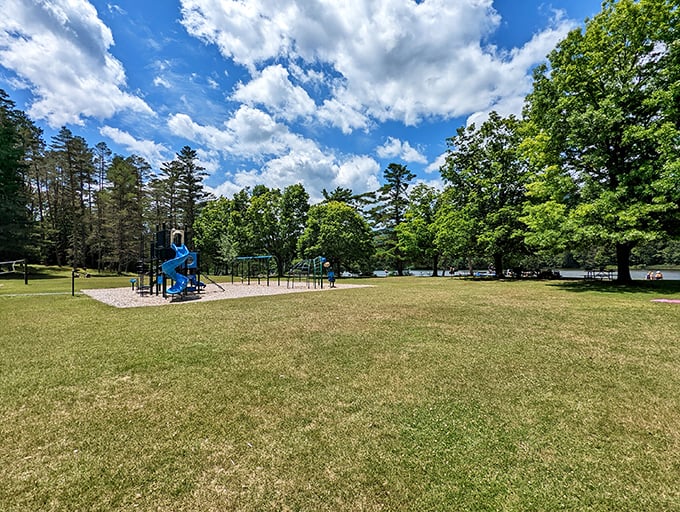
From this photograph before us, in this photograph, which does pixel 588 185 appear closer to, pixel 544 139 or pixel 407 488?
pixel 544 139

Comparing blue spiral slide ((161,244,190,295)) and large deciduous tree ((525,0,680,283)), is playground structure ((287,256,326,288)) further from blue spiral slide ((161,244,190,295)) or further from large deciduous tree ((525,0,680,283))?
large deciduous tree ((525,0,680,283))

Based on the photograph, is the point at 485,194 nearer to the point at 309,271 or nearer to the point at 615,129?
the point at 615,129

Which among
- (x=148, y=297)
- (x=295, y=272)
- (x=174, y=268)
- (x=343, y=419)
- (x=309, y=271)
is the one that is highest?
(x=174, y=268)

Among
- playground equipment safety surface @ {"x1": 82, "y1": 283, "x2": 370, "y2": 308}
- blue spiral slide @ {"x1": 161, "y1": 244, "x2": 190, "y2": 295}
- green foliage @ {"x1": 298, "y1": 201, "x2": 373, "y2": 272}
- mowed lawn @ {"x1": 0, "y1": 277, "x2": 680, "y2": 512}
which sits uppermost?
green foliage @ {"x1": 298, "y1": 201, "x2": 373, "y2": 272}

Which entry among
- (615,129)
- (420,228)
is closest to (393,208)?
(420,228)

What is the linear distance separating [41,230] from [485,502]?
145 ft

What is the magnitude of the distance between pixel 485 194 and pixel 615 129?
10052mm

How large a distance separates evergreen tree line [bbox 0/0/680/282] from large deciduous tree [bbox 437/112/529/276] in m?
0.10

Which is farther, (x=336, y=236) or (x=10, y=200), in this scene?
(x=336, y=236)

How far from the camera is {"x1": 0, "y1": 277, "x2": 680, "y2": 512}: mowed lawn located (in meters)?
2.27

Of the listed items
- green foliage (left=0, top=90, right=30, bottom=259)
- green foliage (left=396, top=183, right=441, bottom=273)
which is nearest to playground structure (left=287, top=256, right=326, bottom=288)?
green foliage (left=396, top=183, right=441, bottom=273)

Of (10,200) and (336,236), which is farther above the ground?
(10,200)

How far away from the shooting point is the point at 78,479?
93.4 inches

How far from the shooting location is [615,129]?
13.2 metres
